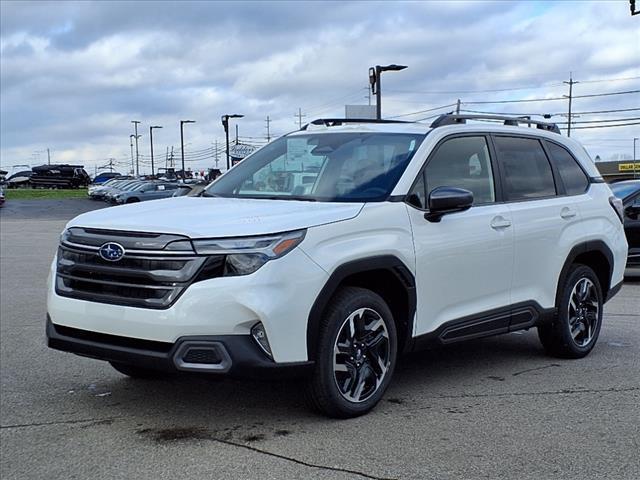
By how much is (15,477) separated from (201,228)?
63.3 inches

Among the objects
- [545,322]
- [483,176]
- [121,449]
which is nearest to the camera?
[121,449]

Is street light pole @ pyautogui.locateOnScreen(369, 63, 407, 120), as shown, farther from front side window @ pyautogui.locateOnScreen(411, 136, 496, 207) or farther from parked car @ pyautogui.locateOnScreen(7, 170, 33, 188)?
parked car @ pyautogui.locateOnScreen(7, 170, 33, 188)

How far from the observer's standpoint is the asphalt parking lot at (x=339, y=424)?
4.01 meters

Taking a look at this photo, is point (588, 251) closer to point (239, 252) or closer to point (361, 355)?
point (361, 355)

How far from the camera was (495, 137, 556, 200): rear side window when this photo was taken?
19.5ft

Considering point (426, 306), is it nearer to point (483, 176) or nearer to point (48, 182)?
point (483, 176)

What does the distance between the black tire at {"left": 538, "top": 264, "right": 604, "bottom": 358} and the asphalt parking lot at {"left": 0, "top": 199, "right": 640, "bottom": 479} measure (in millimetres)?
146

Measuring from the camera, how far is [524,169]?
6141 millimetres

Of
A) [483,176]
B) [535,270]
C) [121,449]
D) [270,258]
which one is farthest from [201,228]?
[535,270]

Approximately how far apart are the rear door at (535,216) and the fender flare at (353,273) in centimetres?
118

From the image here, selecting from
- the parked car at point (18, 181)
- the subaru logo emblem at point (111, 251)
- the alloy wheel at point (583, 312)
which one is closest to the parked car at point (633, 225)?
the alloy wheel at point (583, 312)

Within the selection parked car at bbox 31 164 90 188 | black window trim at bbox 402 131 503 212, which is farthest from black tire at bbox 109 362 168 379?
parked car at bbox 31 164 90 188

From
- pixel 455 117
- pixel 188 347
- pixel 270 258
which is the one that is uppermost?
pixel 455 117

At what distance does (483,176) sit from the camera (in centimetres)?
574
